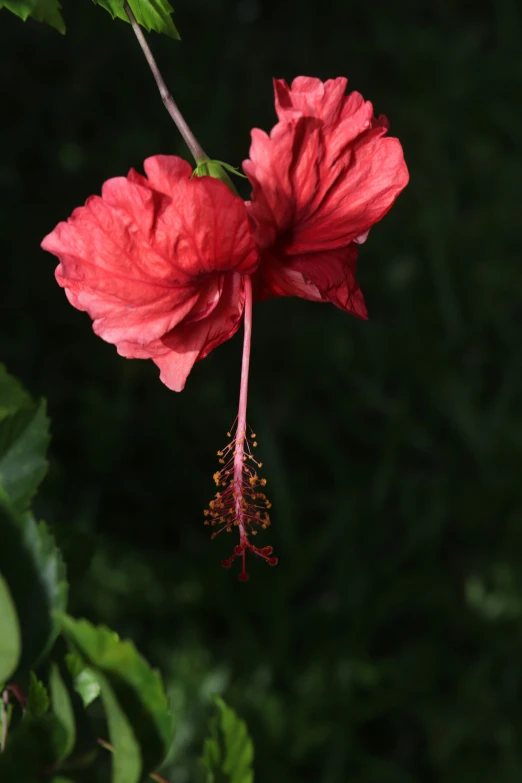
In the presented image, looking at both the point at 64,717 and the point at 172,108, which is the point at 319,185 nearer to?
the point at 172,108

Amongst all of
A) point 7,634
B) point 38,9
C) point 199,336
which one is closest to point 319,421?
point 199,336

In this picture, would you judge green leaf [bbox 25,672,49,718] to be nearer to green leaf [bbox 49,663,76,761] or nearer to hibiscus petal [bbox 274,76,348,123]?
green leaf [bbox 49,663,76,761]

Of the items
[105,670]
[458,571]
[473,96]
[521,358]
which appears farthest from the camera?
[473,96]

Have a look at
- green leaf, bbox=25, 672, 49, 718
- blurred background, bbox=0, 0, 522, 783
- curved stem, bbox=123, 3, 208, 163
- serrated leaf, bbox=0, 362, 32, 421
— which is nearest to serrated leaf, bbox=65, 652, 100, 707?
green leaf, bbox=25, 672, 49, 718

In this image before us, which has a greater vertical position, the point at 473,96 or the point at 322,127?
the point at 322,127

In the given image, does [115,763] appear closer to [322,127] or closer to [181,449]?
[322,127]

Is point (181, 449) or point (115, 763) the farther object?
point (181, 449)

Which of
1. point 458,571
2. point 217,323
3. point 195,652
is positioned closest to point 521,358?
point 458,571
